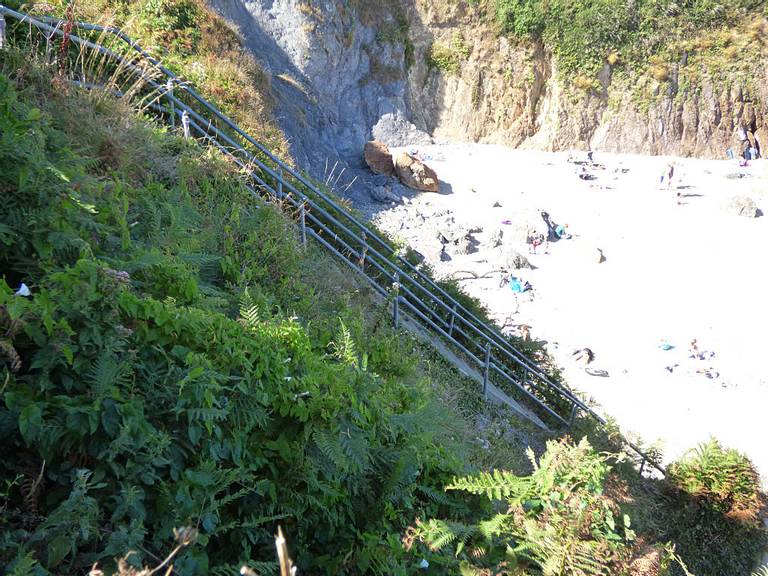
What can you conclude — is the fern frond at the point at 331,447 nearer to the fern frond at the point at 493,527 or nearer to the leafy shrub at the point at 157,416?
the leafy shrub at the point at 157,416

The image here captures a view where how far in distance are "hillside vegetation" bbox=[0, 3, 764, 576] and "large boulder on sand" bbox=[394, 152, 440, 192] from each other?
2045 centimetres

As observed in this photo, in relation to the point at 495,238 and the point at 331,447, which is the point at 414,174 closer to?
the point at 495,238

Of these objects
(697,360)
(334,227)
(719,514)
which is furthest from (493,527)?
(697,360)

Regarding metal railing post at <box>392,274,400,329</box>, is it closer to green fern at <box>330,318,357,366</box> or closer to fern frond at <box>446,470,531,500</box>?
green fern at <box>330,318,357,366</box>

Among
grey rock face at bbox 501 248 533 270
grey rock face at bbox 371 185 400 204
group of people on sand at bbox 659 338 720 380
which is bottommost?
grey rock face at bbox 371 185 400 204

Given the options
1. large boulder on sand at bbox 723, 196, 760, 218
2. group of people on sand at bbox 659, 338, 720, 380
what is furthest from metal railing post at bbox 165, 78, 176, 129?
large boulder on sand at bbox 723, 196, 760, 218

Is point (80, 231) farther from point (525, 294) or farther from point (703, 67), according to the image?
point (703, 67)

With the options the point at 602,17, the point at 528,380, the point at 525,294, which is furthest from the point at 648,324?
the point at 602,17

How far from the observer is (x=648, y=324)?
58.5 ft

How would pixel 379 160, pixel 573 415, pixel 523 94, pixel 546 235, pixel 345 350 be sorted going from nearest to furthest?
1. pixel 345 350
2. pixel 573 415
3. pixel 546 235
4. pixel 379 160
5. pixel 523 94

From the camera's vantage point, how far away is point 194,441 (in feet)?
7.67

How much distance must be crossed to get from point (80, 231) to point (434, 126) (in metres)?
30.3

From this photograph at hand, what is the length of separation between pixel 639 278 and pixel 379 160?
11581 millimetres

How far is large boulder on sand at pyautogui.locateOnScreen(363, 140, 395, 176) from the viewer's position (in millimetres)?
24312
